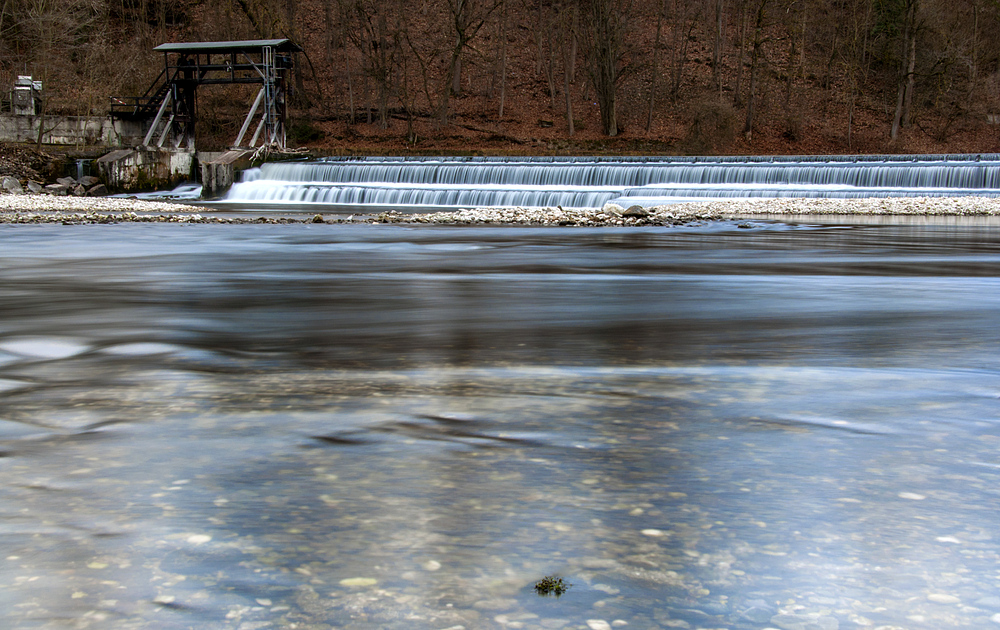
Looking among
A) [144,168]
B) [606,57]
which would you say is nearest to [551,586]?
[144,168]

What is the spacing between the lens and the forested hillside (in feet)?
139

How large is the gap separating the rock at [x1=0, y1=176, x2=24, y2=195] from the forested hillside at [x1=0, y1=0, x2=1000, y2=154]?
31.2 feet

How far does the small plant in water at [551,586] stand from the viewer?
81.1 inches

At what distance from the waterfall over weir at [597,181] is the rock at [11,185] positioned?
20.0 ft

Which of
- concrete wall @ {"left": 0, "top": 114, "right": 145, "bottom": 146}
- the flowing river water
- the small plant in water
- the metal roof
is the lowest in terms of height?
the flowing river water

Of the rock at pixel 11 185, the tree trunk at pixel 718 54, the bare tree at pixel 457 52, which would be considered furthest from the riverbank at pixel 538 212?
the tree trunk at pixel 718 54

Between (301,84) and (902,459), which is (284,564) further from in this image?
(301,84)

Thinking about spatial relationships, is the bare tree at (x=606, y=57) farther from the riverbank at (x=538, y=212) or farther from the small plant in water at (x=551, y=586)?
the small plant in water at (x=551, y=586)

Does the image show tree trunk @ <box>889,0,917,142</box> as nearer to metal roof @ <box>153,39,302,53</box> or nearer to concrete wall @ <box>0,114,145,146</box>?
metal roof @ <box>153,39,302,53</box>

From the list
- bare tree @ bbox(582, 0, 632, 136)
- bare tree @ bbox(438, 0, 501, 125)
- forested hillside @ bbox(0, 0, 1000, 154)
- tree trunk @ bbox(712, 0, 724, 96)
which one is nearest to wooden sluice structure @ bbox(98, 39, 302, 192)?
forested hillside @ bbox(0, 0, 1000, 154)

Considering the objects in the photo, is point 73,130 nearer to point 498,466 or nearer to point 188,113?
point 188,113

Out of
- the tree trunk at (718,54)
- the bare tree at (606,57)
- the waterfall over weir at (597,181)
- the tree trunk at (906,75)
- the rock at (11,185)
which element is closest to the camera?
the waterfall over weir at (597,181)

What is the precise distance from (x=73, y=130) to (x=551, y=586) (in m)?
39.4

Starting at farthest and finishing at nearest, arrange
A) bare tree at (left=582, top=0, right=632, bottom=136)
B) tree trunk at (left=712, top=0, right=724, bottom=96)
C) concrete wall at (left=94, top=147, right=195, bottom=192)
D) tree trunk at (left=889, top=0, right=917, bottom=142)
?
tree trunk at (left=712, top=0, right=724, bottom=96)
tree trunk at (left=889, top=0, right=917, bottom=142)
bare tree at (left=582, top=0, right=632, bottom=136)
concrete wall at (left=94, top=147, right=195, bottom=192)
